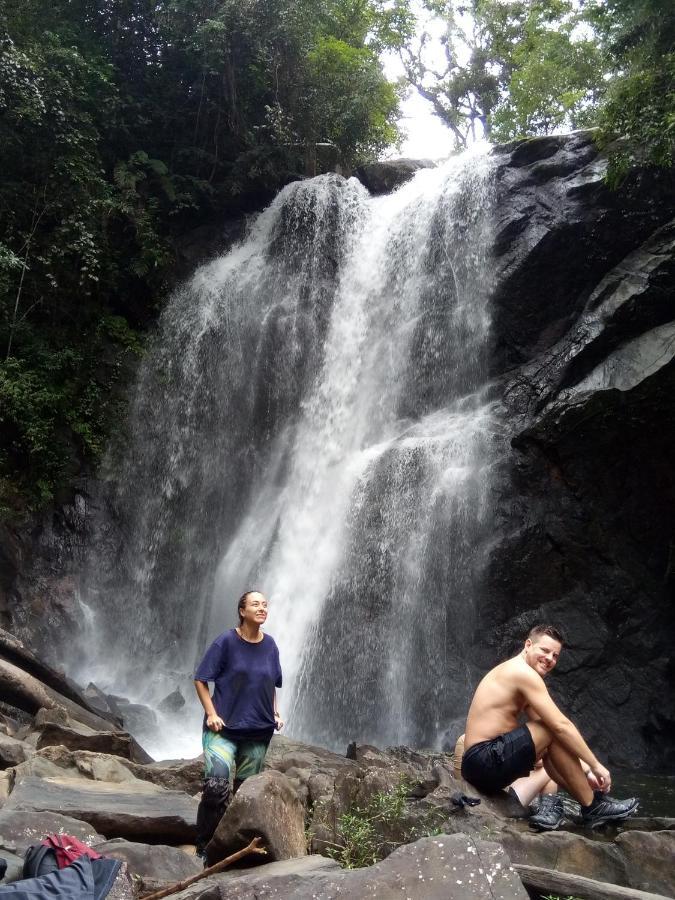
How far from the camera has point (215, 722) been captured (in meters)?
4.15

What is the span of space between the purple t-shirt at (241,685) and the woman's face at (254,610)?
0.13 metres

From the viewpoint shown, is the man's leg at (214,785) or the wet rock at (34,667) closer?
the man's leg at (214,785)

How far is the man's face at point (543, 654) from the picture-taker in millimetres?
4426

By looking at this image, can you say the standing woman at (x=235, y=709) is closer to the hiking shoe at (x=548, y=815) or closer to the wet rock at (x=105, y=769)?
the hiking shoe at (x=548, y=815)

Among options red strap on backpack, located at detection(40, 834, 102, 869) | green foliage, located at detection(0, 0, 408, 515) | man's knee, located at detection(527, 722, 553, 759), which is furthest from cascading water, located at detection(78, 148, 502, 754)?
red strap on backpack, located at detection(40, 834, 102, 869)

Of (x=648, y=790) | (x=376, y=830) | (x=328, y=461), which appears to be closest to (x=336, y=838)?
(x=376, y=830)

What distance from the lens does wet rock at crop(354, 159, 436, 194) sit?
57.1ft

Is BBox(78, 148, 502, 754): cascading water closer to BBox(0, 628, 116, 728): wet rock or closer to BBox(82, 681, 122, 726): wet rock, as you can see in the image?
BBox(82, 681, 122, 726): wet rock

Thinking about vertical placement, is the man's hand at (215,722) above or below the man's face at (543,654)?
above

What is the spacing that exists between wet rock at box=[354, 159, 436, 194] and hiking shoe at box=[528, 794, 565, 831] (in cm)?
1530

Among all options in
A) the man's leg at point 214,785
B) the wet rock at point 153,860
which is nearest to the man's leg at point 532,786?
the man's leg at point 214,785

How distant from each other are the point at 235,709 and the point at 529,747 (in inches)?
64.1

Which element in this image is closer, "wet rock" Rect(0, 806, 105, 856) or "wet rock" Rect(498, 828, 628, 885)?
"wet rock" Rect(498, 828, 628, 885)

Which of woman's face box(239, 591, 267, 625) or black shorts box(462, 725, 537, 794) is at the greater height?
woman's face box(239, 591, 267, 625)
